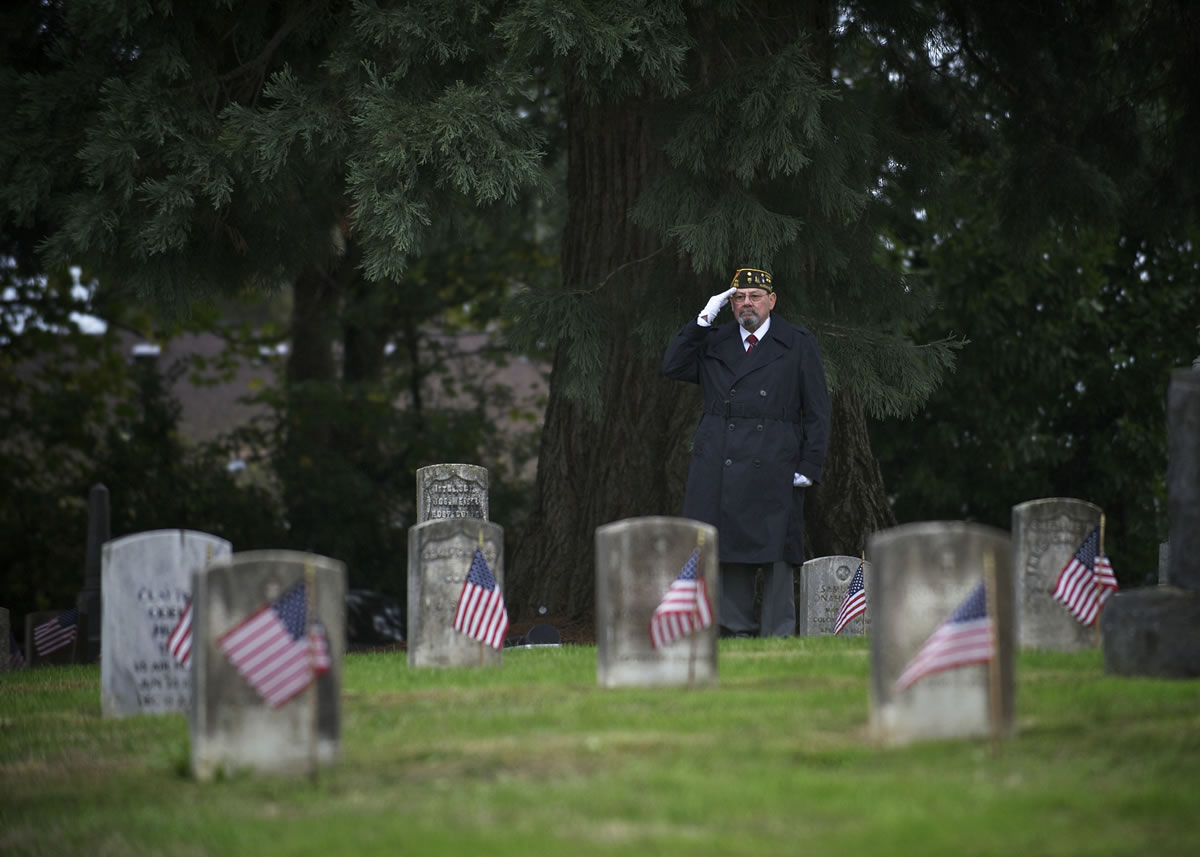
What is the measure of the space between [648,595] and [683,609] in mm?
178

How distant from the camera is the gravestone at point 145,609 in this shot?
7.10m

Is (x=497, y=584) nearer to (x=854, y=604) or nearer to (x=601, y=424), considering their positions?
(x=854, y=604)

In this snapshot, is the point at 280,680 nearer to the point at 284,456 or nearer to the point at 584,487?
the point at 584,487

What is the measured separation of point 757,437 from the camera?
30.9 ft

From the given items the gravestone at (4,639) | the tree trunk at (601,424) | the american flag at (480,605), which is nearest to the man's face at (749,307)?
the american flag at (480,605)

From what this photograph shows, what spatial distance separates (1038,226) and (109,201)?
750 centimetres

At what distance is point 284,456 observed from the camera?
770 inches

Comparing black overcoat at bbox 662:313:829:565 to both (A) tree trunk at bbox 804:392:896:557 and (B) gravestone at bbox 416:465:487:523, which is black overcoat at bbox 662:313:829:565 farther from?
(A) tree trunk at bbox 804:392:896:557

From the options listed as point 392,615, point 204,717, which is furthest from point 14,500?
point 204,717

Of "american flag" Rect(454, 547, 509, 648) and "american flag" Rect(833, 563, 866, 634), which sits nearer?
"american flag" Rect(454, 547, 509, 648)

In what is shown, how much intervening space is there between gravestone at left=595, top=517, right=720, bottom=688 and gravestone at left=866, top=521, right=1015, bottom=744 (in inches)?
58.5

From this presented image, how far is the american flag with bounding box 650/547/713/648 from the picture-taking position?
6953 millimetres

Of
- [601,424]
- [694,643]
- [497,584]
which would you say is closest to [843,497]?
[601,424]

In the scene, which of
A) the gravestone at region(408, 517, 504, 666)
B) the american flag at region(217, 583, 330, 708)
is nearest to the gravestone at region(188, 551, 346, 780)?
the american flag at region(217, 583, 330, 708)
